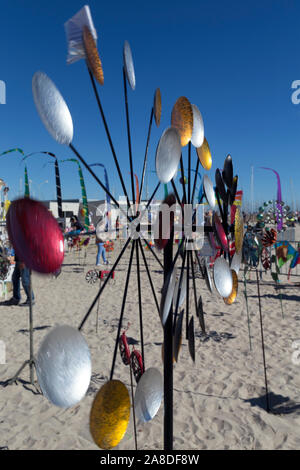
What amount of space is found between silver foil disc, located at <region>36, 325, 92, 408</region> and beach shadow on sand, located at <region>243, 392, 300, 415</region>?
9.43 ft

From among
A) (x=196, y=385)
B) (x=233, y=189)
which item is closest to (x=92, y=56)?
(x=233, y=189)

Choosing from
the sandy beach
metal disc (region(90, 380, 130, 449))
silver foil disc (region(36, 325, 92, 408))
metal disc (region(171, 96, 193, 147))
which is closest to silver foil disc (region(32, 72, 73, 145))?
metal disc (region(171, 96, 193, 147))

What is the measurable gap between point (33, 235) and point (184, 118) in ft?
2.18

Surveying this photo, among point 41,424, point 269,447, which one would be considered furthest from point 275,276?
point 41,424

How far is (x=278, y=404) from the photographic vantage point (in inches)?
115

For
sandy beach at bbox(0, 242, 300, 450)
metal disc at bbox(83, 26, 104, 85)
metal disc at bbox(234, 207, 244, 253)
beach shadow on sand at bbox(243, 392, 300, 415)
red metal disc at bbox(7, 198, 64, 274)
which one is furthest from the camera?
beach shadow on sand at bbox(243, 392, 300, 415)

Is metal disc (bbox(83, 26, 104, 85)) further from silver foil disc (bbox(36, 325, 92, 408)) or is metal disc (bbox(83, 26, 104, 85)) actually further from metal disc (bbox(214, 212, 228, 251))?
silver foil disc (bbox(36, 325, 92, 408))

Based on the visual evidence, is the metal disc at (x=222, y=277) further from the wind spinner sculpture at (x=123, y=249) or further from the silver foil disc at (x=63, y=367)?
the silver foil disc at (x=63, y=367)

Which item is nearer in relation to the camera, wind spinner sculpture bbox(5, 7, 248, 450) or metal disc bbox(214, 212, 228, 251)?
wind spinner sculpture bbox(5, 7, 248, 450)

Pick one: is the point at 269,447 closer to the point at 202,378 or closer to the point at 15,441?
the point at 202,378

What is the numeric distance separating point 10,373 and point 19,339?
1020 mm

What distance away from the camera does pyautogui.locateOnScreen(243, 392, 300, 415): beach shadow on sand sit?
2.81 meters

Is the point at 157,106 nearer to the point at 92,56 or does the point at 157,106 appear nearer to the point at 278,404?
the point at 92,56

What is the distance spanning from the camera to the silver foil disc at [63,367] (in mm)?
673
